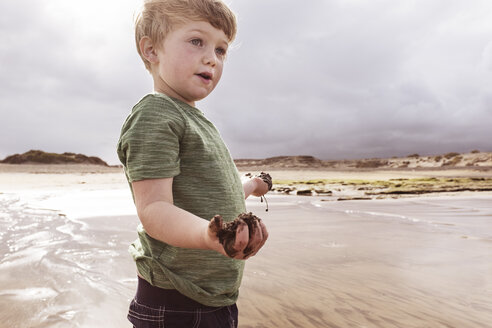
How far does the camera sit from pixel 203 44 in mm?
1214

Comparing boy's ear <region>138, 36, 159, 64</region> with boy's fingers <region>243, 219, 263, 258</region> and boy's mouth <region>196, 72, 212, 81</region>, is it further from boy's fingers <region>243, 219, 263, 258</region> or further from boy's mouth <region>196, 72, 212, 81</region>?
boy's fingers <region>243, 219, 263, 258</region>

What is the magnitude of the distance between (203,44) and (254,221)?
73cm

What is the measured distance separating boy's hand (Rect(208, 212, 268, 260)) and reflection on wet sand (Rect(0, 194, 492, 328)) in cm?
157

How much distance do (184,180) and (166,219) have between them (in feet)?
0.69

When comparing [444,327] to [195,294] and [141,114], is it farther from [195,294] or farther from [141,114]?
[141,114]

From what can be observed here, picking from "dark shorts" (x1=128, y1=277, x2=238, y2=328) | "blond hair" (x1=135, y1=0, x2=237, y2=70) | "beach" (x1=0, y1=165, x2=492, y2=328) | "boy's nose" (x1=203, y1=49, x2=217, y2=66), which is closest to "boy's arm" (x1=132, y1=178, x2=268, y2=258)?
"dark shorts" (x1=128, y1=277, x2=238, y2=328)

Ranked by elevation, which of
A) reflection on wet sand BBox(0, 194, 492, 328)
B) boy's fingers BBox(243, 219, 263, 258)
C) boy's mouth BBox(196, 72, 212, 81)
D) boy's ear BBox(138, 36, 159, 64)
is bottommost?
reflection on wet sand BBox(0, 194, 492, 328)

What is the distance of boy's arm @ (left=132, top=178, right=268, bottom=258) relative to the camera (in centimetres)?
85

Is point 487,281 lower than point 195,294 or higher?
lower

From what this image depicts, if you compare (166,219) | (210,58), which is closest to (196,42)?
(210,58)

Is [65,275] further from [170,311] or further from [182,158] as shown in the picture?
[182,158]

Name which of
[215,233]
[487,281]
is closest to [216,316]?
[215,233]

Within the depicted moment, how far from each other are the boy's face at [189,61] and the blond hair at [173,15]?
2cm

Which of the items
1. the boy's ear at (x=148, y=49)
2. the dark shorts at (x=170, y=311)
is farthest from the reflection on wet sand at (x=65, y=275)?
the boy's ear at (x=148, y=49)
